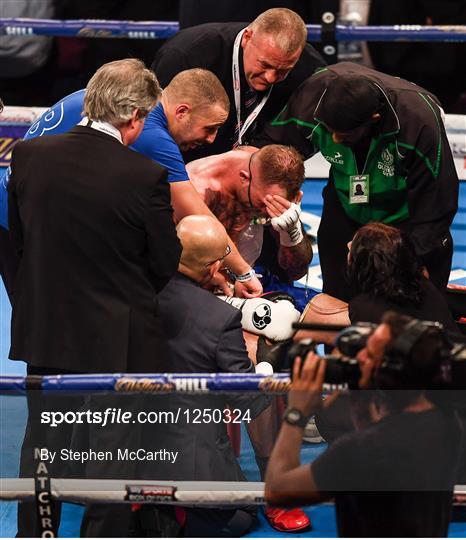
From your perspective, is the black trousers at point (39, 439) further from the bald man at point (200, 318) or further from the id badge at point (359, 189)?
the id badge at point (359, 189)

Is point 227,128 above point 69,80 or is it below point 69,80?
above

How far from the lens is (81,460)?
3527 mm

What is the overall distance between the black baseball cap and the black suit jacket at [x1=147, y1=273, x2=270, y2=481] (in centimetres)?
89

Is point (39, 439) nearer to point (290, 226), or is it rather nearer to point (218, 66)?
point (290, 226)

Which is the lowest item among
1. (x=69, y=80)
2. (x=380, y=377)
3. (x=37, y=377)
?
(x=69, y=80)

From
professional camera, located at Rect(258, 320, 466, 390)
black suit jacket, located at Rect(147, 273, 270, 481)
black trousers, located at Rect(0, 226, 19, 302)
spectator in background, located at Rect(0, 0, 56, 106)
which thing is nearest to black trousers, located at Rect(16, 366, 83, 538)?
black suit jacket, located at Rect(147, 273, 270, 481)

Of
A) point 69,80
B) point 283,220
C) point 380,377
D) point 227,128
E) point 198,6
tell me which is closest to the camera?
point 380,377

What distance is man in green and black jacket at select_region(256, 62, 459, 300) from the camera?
13.7ft

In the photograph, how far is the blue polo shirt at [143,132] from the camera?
400 cm

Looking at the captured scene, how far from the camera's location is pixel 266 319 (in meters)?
3.98

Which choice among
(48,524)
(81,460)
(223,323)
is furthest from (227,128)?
(48,524)

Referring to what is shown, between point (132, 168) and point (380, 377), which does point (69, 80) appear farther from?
point (380, 377)

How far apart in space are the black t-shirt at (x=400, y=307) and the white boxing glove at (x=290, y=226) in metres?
0.92

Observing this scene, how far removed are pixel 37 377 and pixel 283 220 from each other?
1.42 meters
